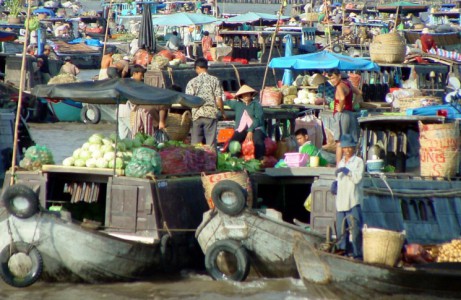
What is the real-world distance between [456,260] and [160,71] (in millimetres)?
15241

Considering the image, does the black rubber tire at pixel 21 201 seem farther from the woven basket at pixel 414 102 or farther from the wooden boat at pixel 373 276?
the woven basket at pixel 414 102

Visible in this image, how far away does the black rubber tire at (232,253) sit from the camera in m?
13.1

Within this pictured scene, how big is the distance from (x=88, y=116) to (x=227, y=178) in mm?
16322

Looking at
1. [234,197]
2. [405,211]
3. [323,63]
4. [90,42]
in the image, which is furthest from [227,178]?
[90,42]

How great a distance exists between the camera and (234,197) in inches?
520

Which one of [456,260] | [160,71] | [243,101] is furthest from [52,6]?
[456,260]

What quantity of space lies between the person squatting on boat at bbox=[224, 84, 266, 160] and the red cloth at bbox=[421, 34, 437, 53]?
18.8m

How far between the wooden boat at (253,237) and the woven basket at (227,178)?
29 cm

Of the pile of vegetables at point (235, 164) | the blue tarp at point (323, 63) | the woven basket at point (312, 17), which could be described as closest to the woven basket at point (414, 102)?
the blue tarp at point (323, 63)

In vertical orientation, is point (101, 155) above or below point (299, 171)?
above

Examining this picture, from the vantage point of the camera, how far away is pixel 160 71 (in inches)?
1042

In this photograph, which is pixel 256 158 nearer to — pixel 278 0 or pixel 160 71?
pixel 160 71

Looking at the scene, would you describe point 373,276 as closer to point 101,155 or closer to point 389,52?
point 101,155

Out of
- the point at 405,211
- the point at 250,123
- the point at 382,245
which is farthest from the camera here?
the point at 250,123
